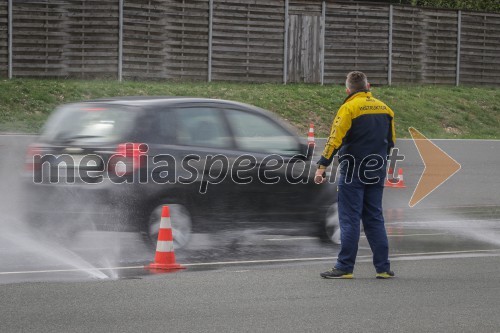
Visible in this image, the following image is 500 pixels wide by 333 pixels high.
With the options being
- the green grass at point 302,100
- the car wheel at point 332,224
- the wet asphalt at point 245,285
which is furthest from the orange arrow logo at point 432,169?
the car wheel at point 332,224

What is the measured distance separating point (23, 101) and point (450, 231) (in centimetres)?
1321

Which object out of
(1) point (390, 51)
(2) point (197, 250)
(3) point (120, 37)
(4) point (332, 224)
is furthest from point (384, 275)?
(1) point (390, 51)

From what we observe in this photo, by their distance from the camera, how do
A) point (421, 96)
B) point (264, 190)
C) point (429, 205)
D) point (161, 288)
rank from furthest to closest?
1. point (421, 96)
2. point (429, 205)
3. point (264, 190)
4. point (161, 288)

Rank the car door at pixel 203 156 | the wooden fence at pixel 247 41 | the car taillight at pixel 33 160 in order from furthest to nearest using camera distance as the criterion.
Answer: the wooden fence at pixel 247 41
the car taillight at pixel 33 160
the car door at pixel 203 156

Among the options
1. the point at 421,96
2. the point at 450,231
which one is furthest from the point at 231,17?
the point at 450,231

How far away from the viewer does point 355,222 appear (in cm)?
1038

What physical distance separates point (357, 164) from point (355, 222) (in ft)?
1.74

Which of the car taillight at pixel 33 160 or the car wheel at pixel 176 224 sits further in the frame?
the car taillight at pixel 33 160

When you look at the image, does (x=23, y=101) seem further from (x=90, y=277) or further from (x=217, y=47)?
(x=90, y=277)

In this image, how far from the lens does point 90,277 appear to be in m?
10.1

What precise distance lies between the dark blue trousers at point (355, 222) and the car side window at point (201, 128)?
2.41 m

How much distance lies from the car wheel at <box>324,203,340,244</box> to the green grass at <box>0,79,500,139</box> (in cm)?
1166

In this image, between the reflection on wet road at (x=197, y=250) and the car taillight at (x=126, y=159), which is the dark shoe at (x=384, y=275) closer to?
the reflection on wet road at (x=197, y=250)

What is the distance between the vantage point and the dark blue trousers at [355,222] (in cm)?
1036
